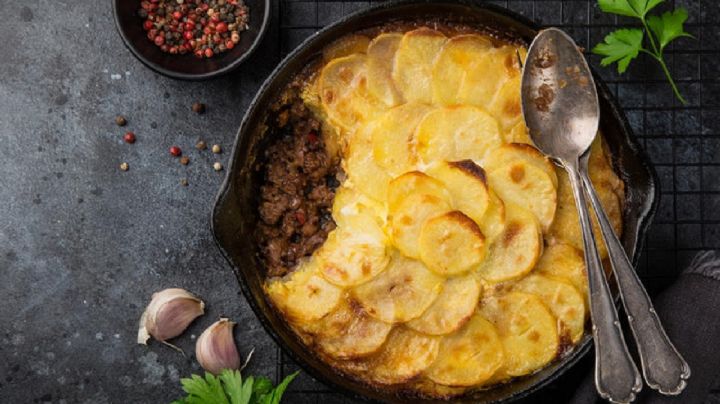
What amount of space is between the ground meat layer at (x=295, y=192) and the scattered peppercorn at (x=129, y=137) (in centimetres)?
76

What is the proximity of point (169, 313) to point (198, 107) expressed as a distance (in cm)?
94

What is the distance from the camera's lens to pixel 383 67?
3.39m

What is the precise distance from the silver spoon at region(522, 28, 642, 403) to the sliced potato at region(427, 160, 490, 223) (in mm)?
289

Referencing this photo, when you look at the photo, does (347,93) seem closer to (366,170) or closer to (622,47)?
(366,170)

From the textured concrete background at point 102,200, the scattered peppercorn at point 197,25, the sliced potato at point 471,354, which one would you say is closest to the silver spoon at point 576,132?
the sliced potato at point 471,354

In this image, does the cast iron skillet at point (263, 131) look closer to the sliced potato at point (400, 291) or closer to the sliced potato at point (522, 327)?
the sliced potato at point (522, 327)

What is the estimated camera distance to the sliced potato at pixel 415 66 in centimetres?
335

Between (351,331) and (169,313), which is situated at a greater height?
(351,331)

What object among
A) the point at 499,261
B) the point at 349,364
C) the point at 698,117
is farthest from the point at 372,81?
the point at 698,117

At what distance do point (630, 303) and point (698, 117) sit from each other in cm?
113

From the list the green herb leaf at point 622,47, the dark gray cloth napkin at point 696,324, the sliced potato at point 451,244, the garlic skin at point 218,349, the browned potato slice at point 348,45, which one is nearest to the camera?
the sliced potato at point 451,244

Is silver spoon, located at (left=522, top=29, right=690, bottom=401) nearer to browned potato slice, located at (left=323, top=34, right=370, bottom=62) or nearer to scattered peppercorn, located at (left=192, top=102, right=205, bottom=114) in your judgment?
browned potato slice, located at (left=323, top=34, right=370, bottom=62)

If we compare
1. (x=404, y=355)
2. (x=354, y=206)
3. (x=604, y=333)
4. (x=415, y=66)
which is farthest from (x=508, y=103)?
(x=404, y=355)

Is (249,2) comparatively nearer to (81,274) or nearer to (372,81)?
(372,81)
